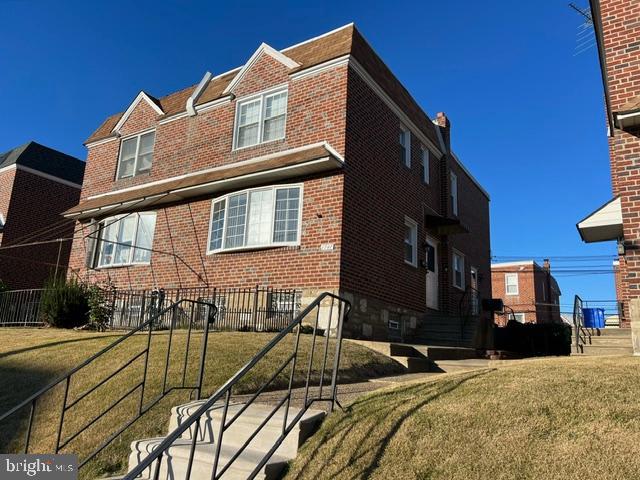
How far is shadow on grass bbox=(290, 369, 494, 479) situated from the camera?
436cm

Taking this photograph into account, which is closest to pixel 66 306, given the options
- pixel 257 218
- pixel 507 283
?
pixel 257 218

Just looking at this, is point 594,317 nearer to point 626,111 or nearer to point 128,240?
point 626,111

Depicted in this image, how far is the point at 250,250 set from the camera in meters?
13.7

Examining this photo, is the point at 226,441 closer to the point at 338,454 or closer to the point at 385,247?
the point at 338,454

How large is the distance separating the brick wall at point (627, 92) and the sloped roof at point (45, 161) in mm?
24660

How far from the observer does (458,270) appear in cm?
2011

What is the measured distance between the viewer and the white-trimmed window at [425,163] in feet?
58.0

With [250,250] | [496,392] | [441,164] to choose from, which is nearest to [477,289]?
[441,164]

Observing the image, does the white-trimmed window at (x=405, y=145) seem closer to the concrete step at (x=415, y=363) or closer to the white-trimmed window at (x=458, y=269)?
the white-trimmed window at (x=458, y=269)

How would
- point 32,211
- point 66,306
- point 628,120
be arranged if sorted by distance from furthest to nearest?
point 32,211 < point 66,306 < point 628,120

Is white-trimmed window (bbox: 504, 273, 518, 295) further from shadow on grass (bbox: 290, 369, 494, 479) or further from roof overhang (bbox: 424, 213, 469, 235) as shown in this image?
shadow on grass (bbox: 290, 369, 494, 479)

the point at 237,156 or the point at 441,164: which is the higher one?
the point at 441,164

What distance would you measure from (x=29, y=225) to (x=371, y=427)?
2458cm

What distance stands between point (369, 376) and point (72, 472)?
5058 millimetres
